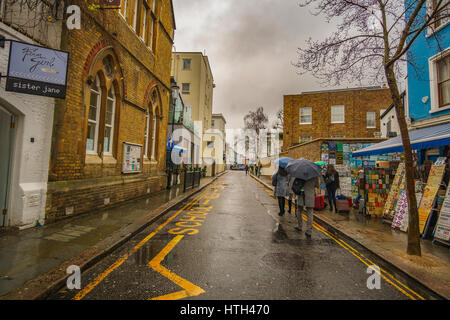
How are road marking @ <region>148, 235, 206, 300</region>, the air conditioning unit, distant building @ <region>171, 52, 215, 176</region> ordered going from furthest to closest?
distant building @ <region>171, 52, 215, 176</region> → the air conditioning unit → road marking @ <region>148, 235, 206, 300</region>

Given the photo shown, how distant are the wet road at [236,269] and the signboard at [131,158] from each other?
4094mm

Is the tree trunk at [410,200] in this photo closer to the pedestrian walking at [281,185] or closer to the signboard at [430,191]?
the signboard at [430,191]

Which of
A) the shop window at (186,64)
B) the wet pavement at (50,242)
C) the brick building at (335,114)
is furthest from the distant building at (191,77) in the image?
the wet pavement at (50,242)

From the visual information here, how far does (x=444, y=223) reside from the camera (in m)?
5.19

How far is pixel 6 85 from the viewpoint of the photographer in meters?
4.44

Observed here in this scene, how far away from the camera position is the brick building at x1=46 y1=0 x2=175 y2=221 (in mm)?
6227

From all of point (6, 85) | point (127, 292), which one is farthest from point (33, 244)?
point (6, 85)

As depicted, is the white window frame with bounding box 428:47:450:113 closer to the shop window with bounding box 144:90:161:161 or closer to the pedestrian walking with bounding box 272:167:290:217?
the pedestrian walking with bounding box 272:167:290:217

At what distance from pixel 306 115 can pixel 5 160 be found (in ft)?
81.4

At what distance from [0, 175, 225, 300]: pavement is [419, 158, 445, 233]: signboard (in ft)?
23.8

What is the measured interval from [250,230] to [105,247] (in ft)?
11.4

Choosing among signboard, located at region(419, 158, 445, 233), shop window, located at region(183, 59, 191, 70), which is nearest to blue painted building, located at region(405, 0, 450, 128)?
signboard, located at region(419, 158, 445, 233)

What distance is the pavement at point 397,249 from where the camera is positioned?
351 cm
